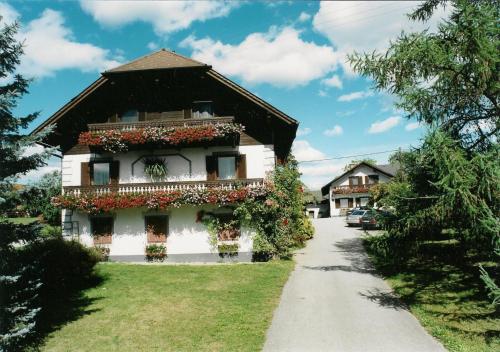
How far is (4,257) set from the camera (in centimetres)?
862

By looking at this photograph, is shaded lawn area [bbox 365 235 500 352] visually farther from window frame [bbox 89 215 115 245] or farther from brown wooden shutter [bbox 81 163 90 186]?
brown wooden shutter [bbox 81 163 90 186]

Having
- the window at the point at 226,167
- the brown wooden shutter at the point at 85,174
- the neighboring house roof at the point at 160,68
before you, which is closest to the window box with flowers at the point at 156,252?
the window at the point at 226,167

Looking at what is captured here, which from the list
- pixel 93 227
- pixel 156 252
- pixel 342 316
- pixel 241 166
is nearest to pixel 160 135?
pixel 241 166

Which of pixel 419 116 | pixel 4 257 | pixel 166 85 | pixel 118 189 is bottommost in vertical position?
pixel 4 257

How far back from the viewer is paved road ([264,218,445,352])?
884 centimetres

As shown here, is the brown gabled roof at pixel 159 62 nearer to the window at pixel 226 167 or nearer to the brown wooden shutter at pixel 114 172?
the brown wooden shutter at pixel 114 172

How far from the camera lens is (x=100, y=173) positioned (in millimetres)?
21859

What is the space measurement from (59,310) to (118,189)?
9.42 m

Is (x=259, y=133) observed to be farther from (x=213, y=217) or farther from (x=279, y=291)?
(x=279, y=291)

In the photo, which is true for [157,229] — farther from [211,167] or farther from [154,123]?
[154,123]

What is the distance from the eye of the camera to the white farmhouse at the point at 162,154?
19766 mm

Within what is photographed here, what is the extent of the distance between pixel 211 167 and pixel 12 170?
12.6 metres

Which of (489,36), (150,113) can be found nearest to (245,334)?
(489,36)

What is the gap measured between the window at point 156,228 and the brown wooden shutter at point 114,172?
9.52ft
